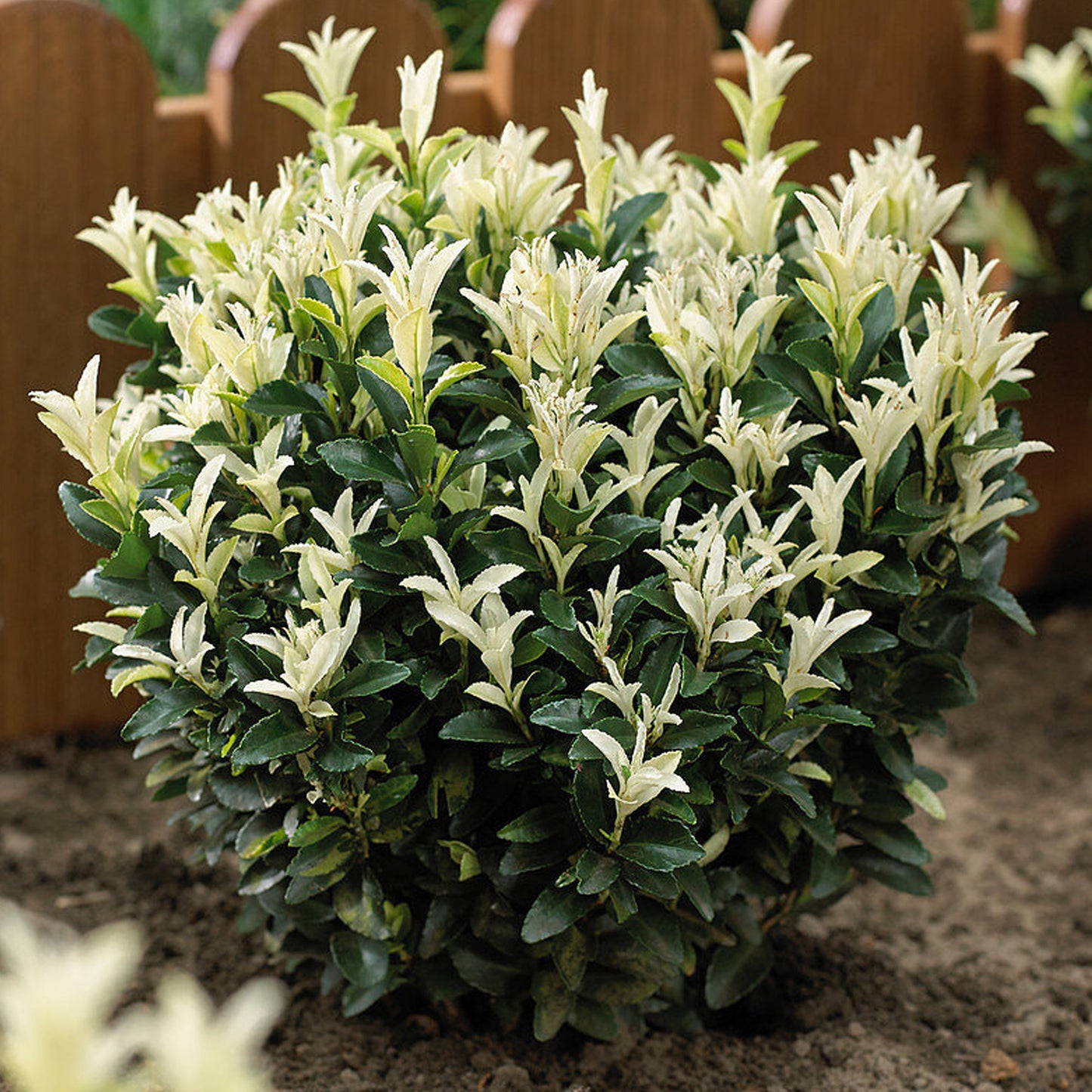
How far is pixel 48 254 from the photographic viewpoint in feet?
8.57

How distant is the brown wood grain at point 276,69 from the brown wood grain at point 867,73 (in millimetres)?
820

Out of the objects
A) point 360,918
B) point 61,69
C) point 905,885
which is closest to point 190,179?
point 61,69

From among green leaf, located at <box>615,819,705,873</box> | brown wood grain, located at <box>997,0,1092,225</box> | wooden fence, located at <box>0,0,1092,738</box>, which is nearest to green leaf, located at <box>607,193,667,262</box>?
green leaf, located at <box>615,819,705,873</box>

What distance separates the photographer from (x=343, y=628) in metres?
1.55

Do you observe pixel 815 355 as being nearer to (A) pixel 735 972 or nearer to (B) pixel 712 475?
(B) pixel 712 475

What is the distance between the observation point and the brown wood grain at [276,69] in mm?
2627

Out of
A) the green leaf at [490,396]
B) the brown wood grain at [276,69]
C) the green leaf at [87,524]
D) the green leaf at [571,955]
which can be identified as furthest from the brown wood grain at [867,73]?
the green leaf at [571,955]

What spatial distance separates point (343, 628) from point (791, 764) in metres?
0.59

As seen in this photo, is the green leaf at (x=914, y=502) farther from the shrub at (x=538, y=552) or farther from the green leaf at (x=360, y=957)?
the green leaf at (x=360, y=957)

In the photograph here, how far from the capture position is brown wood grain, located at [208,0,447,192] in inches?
103

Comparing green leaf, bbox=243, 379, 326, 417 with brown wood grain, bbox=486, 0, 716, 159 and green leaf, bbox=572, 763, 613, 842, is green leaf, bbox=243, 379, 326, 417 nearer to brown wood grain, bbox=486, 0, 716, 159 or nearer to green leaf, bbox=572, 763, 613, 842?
green leaf, bbox=572, 763, 613, 842

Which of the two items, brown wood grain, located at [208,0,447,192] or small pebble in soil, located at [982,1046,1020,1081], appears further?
brown wood grain, located at [208,0,447,192]

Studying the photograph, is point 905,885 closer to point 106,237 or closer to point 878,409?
point 878,409

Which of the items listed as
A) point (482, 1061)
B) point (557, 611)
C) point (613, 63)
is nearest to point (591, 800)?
point (557, 611)
